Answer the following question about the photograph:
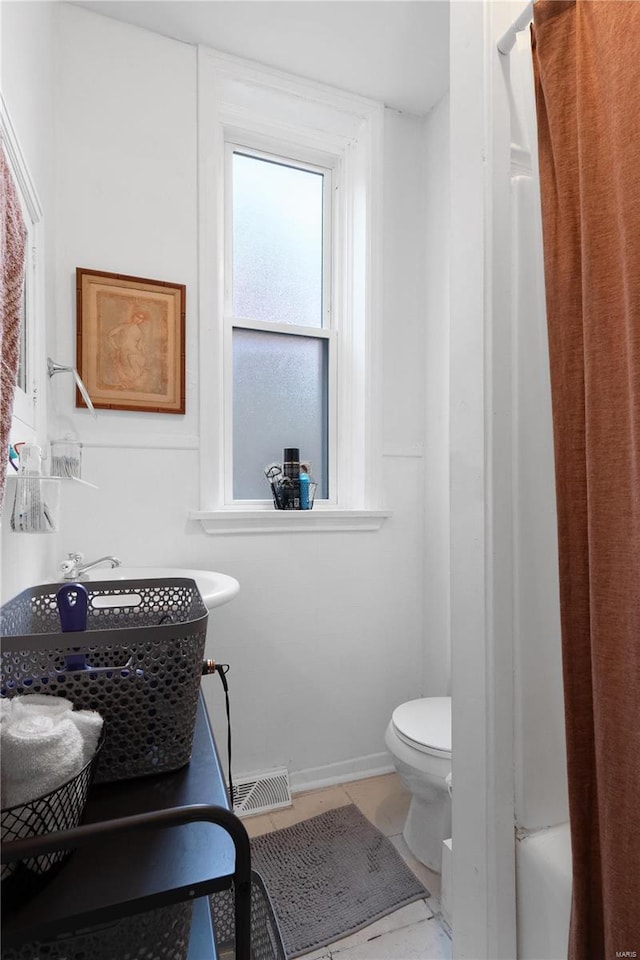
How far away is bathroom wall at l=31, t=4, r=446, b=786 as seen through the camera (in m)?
1.71

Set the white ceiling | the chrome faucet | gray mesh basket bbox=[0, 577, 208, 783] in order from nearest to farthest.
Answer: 1. gray mesh basket bbox=[0, 577, 208, 783]
2. the chrome faucet
3. the white ceiling

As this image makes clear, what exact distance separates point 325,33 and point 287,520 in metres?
1.77

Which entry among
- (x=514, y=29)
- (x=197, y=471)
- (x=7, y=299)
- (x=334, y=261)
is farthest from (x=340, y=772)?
(x=514, y=29)

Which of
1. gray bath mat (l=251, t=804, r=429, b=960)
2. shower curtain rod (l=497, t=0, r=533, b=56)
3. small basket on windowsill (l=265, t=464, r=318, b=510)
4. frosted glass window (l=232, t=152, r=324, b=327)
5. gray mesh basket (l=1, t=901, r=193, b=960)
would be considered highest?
frosted glass window (l=232, t=152, r=324, b=327)

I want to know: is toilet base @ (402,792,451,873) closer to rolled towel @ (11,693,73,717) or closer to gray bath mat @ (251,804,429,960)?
gray bath mat @ (251,804,429,960)

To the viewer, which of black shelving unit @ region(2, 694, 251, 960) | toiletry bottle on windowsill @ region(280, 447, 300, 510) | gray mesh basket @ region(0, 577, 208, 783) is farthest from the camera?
toiletry bottle on windowsill @ region(280, 447, 300, 510)

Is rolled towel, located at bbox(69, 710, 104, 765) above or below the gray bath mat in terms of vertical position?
above

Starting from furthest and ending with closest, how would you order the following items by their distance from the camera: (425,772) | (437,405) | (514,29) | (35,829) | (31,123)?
1. (437,405)
2. (425,772)
3. (31,123)
4. (514,29)
5. (35,829)

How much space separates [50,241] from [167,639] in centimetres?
155

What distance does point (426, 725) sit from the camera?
1.56 m

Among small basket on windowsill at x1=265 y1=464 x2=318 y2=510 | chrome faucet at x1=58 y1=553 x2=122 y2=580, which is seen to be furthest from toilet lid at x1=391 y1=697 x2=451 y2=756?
chrome faucet at x1=58 y1=553 x2=122 y2=580

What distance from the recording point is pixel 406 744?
4.93 feet

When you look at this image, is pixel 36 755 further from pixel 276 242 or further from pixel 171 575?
pixel 276 242

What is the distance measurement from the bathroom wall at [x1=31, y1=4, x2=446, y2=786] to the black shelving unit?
129 cm
